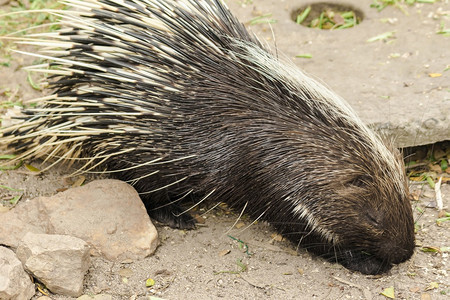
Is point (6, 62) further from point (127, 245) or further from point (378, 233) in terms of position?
point (378, 233)

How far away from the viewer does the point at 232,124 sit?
3.38m

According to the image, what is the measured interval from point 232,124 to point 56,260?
1208 mm

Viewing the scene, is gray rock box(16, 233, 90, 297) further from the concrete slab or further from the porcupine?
the concrete slab

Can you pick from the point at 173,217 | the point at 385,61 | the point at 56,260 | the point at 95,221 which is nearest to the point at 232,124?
the point at 173,217

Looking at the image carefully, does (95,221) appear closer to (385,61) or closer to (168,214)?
(168,214)

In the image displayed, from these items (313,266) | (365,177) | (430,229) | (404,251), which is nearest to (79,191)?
(313,266)

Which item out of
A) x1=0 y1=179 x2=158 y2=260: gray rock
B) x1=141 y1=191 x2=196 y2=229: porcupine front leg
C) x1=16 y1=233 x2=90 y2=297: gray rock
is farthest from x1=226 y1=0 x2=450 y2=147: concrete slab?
x1=16 y1=233 x2=90 y2=297: gray rock

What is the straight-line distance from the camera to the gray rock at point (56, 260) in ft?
10.0

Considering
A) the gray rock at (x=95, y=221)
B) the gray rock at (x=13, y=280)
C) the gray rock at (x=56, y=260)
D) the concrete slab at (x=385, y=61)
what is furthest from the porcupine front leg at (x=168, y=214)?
the concrete slab at (x=385, y=61)

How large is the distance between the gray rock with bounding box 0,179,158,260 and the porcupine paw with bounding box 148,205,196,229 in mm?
294

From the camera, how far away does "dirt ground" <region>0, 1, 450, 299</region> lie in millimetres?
3336

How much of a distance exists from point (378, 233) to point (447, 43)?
7.42 feet

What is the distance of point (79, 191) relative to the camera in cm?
366

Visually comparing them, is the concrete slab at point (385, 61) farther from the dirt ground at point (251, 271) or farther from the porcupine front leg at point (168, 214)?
the porcupine front leg at point (168, 214)
